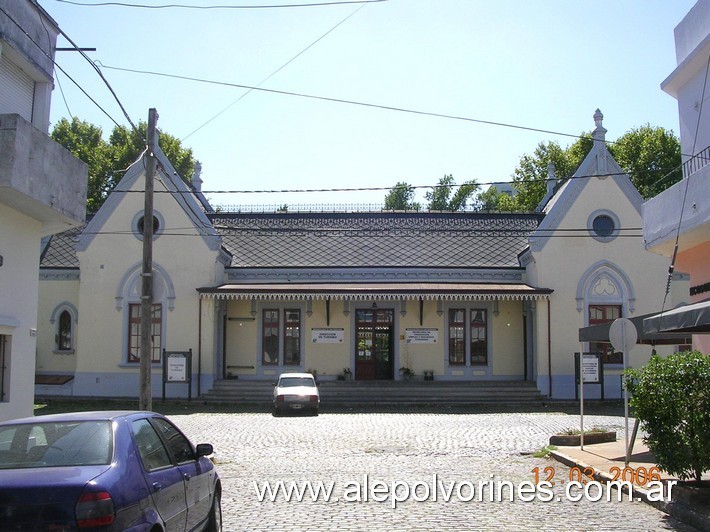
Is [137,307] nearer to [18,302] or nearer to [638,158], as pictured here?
[18,302]

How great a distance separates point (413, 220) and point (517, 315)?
7270 mm

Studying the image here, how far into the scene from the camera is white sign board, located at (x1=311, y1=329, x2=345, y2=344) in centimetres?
3175

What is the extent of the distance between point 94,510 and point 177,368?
23561 millimetres

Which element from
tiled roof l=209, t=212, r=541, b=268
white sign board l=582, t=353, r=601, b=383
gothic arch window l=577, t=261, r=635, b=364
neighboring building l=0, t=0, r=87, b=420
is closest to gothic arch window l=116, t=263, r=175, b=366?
tiled roof l=209, t=212, r=541, b=268

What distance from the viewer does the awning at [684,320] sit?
10.7m

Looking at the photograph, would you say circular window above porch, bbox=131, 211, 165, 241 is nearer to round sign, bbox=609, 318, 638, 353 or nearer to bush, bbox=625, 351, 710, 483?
round sign, bbox=609, 318, 638, 353

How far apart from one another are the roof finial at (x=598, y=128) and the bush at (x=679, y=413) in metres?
22.4

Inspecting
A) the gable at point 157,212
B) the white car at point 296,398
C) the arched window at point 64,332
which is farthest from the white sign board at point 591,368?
the arched window at point 64,332

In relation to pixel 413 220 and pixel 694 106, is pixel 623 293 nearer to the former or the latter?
pixel 413 220

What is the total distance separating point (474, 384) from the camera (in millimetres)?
30594

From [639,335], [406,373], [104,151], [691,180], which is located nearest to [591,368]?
[406,373]

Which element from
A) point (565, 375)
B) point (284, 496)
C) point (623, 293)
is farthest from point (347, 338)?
point (284, 496)

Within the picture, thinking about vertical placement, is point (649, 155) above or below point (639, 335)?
above

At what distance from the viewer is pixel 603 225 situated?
31.2 m
